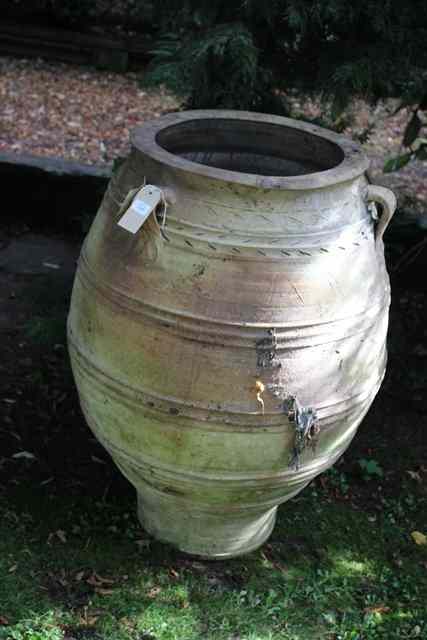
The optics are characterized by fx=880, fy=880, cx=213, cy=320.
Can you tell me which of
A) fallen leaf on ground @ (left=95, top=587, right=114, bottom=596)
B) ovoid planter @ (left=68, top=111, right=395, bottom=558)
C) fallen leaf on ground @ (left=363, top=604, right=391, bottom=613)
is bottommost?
fallen leaf on ground @ (left=95, top=587, right=114, bottom=596)

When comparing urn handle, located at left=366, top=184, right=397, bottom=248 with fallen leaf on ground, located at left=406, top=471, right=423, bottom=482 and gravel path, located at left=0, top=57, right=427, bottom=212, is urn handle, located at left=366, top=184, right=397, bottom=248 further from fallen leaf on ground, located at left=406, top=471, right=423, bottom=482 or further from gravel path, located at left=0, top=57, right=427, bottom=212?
gravel path, located at left=0, top=57, right=427, bottom=212

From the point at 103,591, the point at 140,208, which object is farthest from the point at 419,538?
the point at 140,208

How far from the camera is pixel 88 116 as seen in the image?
6980 mm

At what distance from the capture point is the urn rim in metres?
2.36

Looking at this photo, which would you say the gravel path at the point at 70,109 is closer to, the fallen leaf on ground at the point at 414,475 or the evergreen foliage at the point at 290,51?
the evergreen foliage at the point at 290,51

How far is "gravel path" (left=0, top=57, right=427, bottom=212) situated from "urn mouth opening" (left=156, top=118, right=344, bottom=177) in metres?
2.60

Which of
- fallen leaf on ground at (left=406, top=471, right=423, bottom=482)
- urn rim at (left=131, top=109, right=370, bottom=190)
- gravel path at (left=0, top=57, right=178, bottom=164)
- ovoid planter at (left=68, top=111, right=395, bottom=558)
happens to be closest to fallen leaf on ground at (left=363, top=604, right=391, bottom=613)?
ovoid planter at (left=68, top=111, right=395, bottom=558)

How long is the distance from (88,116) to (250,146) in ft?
13.9

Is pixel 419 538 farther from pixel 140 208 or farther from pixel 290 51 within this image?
pixel 290 51

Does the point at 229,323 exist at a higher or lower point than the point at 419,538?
higher

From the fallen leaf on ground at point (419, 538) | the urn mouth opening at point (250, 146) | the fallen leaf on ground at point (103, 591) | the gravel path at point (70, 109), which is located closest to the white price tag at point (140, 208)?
the urn mouth opening at point (250, 146)

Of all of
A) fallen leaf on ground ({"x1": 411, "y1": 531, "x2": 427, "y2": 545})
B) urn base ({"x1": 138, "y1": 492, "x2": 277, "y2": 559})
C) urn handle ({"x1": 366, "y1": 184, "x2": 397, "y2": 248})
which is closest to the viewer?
urn handle ({"x1": 366, "y1": 184, "x2": 397, "y2": 248})

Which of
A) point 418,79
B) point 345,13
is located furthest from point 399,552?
point 345,13

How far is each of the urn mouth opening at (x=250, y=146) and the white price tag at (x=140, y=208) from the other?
53 cm
